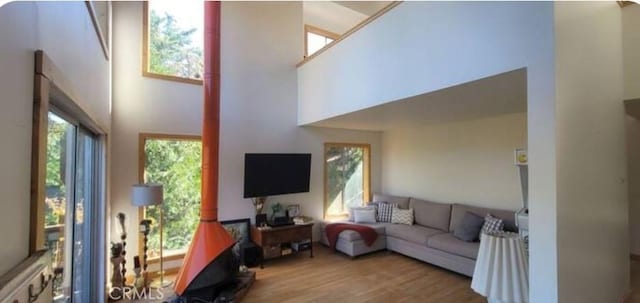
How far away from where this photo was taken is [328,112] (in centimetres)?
450

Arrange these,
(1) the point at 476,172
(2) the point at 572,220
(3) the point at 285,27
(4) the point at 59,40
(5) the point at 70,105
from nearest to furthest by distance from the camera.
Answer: (4) the point at 59,40 → (5) the point at 70,105 → (2) the point at 572,220 → (1) the point at 476,172 → (3) the point at 285,27

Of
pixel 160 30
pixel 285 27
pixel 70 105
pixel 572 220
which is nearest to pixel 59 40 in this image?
pixel 70 105

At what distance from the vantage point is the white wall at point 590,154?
2.15m

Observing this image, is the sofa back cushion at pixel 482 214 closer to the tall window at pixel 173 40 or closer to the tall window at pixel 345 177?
the tall window at pixel 345 177

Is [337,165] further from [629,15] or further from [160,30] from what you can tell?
[629,15]

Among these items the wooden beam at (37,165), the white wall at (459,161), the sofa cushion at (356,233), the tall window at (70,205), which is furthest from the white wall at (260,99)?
the wooden beam at (37,165)

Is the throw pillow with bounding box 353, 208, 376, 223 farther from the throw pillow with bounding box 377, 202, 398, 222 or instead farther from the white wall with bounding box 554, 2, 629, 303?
the white wall with bounding box 554, 2, 629, 303

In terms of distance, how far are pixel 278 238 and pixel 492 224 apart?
10.2ft

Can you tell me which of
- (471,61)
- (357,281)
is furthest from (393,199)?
(471,61)

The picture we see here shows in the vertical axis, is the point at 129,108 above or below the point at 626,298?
above

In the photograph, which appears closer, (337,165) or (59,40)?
(59,40)

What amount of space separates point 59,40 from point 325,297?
11.0ft

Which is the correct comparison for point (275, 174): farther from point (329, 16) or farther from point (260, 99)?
point (329, 16)

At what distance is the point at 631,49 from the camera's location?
311 cm
